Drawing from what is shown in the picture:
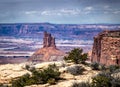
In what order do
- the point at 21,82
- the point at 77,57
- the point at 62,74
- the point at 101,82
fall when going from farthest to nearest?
the point at 77,57, the point at 62,74, the point at 21,82, the point at 101,82

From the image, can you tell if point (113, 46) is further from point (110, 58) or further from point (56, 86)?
point (56, 86)

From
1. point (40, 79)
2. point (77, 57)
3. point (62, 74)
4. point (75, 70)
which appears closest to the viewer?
point (40, 79)

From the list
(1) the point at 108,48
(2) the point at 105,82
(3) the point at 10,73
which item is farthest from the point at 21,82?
(1) the point at 108,48

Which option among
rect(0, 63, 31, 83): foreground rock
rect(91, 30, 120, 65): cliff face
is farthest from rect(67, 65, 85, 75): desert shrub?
rect(91, 30, 120, 65): cliff face

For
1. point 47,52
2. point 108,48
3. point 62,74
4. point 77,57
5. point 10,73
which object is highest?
point 77,57

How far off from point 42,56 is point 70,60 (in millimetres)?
104588

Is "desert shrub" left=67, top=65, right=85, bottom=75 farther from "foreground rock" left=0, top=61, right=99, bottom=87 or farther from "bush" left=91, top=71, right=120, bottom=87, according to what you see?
"bush" left=91, top=71, right=120, bottom=87

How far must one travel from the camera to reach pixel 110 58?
165 ft

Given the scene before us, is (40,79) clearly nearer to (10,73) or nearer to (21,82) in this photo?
(21,82)

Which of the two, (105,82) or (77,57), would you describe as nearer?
(105,82)

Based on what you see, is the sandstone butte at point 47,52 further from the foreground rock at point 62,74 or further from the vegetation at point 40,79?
the vegetation at point 40,79

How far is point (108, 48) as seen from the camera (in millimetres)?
52656

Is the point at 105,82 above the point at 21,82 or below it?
above

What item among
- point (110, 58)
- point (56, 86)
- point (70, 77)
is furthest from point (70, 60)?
point (110, 58)
